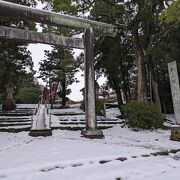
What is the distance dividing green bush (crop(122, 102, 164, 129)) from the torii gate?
12.3ft

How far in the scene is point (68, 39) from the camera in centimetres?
1162

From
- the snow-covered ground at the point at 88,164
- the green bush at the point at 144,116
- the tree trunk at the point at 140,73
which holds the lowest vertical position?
the snow-covered ground at the point at 88,164

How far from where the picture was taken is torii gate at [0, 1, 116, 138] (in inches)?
407

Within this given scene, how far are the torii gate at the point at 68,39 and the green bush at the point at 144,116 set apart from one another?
147 inches

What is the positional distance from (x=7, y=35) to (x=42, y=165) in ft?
20.3

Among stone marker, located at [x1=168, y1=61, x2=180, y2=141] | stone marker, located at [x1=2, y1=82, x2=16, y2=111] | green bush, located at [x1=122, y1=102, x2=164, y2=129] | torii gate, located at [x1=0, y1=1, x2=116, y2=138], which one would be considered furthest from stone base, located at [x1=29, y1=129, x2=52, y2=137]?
stone marker, located at [x1=2, y1=82, x2=16, y2=111]

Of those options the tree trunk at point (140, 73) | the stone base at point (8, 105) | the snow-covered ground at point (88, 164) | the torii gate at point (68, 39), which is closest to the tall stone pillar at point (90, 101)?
the torii gate at point (68, 39)

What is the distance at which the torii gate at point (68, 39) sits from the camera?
407 inches

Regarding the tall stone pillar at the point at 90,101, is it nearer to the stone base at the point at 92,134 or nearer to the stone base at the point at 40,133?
the stone base at the point at 92,134

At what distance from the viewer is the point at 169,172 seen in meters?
5.54

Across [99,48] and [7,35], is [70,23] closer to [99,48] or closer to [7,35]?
[7,35]

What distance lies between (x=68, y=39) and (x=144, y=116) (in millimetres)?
5486

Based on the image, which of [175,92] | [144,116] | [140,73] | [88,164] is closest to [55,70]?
[140,73]

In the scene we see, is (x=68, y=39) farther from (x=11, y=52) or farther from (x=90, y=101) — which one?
(x=11, y=52)
